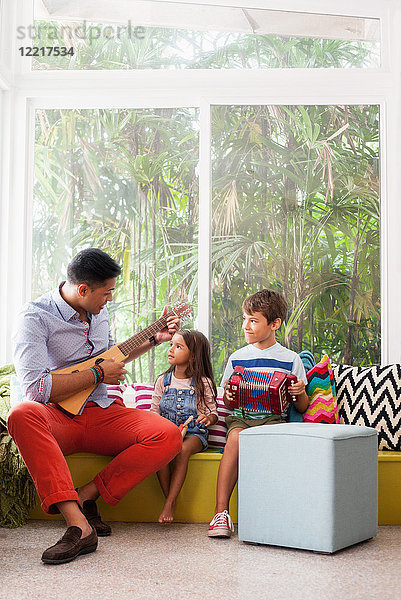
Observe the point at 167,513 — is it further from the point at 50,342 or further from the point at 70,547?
the point at 50,342

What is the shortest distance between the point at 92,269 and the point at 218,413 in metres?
0.89

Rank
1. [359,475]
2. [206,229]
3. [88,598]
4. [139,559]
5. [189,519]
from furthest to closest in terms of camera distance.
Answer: [206,229] < [189,519] < [359,475] < [139,559] < [88,598]

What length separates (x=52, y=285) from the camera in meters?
3.36

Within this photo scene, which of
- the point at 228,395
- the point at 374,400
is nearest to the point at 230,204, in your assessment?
the point at 228,395

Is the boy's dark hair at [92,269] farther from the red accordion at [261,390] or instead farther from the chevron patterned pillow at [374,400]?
the chevron patterned pillow at [374,400]

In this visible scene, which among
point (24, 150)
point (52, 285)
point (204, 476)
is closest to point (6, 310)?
point (52, 285)

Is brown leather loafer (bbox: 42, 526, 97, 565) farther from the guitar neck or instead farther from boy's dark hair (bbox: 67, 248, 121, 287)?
boy's dark hair (bbox: 67, 248, 121, 287)

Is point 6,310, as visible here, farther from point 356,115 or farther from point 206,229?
point 356,115

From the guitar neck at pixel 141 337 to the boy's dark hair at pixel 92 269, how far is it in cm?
30

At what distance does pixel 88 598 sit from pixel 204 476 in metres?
0.95

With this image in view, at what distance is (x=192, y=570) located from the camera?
6.33ft

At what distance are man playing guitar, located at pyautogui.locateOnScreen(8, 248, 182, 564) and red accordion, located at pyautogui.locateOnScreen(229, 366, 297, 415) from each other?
0.35m

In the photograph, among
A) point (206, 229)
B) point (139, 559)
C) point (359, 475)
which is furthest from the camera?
point (206, 229)

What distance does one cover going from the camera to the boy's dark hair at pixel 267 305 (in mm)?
2777
